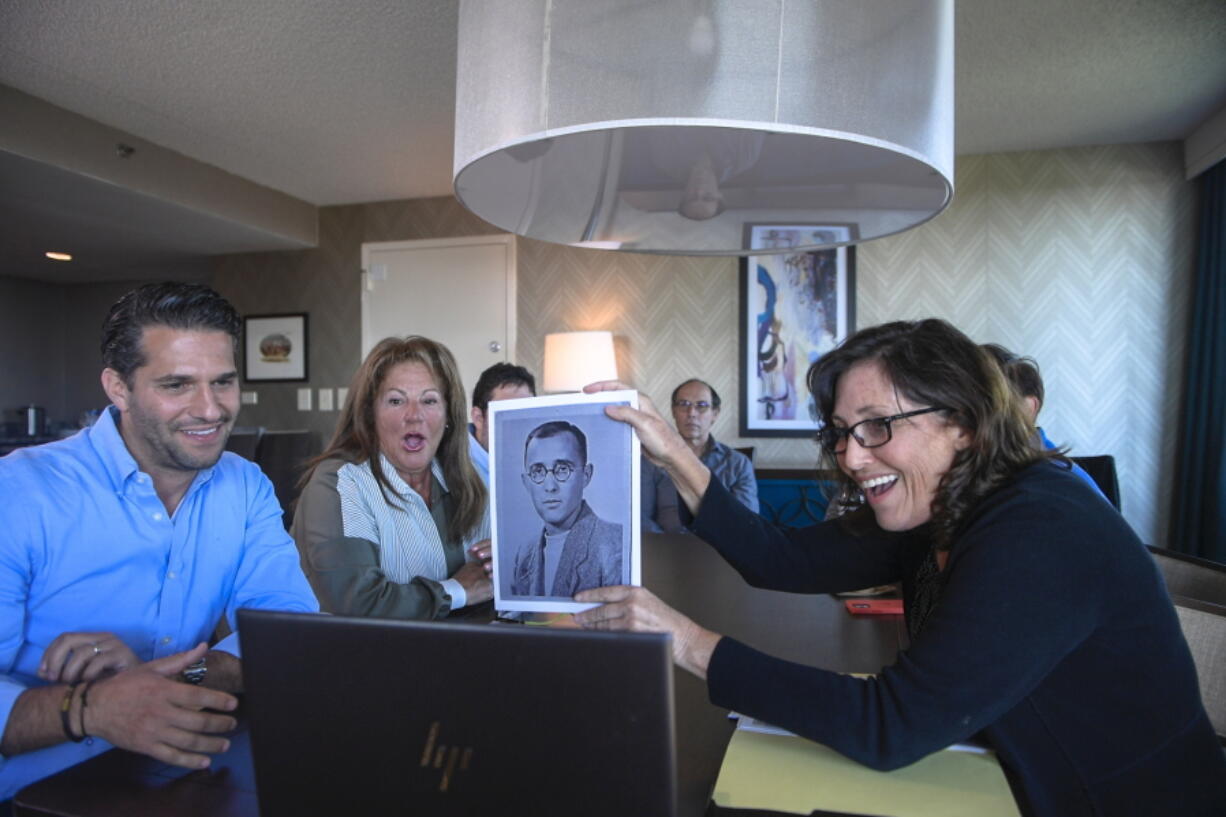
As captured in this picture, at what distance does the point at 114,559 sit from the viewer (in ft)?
4.09

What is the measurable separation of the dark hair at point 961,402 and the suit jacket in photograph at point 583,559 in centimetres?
46

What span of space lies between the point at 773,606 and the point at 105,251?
636 centimetres

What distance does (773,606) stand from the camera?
5.66ft

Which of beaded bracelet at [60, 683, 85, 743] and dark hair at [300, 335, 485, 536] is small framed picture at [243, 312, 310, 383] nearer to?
dark hair at [300, 335, 485, 536]

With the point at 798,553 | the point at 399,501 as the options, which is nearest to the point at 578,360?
the point at 399,501

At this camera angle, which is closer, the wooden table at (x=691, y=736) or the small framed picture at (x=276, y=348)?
the wooden table at (x=691, y=736)

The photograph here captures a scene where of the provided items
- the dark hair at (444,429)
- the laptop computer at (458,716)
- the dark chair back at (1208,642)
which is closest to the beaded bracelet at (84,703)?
the laptop computer at (458,716)

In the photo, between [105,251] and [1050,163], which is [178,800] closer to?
[1050,163]

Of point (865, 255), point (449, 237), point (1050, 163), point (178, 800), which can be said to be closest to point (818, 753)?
point (178, 800)

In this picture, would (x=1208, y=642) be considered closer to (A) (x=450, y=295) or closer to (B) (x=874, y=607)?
Result: (B) (x=874, y=607)

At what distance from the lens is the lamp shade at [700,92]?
2.83 feet

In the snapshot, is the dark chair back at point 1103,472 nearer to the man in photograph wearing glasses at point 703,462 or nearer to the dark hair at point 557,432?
the man in photograph wearing glasses at point 703,462

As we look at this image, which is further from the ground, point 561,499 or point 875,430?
point 875,430

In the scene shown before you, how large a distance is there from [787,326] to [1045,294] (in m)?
1.42
